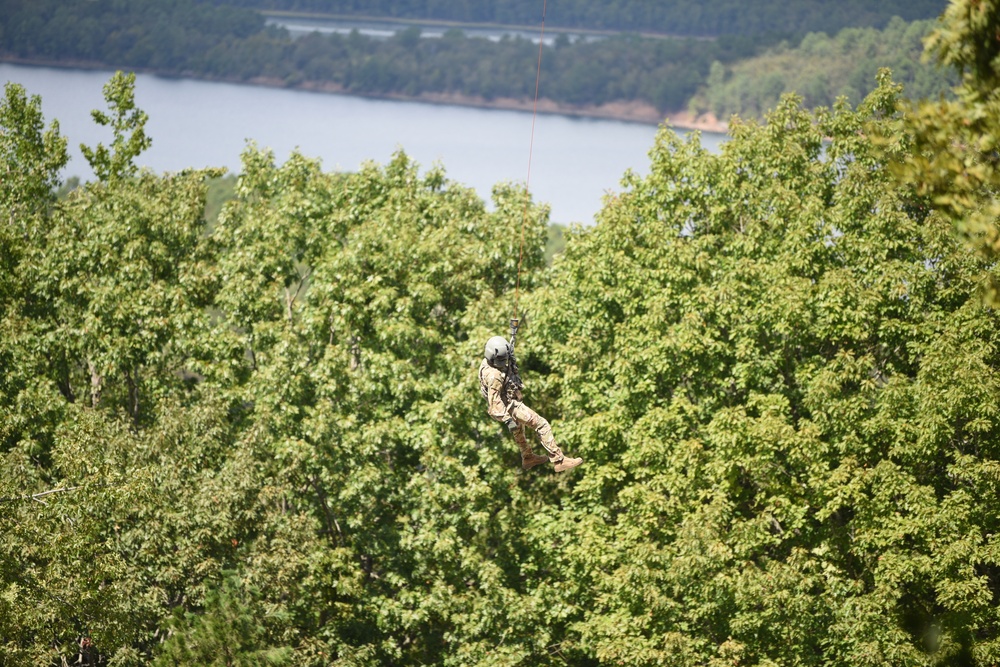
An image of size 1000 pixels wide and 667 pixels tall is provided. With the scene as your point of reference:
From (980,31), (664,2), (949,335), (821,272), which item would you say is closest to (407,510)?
(821,272)

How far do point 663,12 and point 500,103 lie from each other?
36.5m

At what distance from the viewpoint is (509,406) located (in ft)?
55.8

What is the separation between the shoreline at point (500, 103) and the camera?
465 ft

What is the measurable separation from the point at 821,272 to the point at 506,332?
6.65 meters

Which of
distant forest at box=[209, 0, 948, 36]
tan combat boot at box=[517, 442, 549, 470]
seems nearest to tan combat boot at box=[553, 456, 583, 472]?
tan combat boot at box=[517, 442, 549, 470]

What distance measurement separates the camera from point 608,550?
23125 millimetres

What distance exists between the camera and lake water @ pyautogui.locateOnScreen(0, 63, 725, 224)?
104875mm

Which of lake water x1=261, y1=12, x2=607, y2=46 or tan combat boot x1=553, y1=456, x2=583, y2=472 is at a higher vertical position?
lake water x1=261, y1=12, x2=607, y2=46

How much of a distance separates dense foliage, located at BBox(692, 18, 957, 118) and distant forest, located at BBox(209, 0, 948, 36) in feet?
47.9

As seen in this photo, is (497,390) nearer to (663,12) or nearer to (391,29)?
(663,12)

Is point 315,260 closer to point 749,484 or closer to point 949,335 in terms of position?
point 749,484

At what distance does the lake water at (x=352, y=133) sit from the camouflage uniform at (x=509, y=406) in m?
68.3

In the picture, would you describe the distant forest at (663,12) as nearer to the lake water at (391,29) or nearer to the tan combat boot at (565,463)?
the lake water at (391,29)

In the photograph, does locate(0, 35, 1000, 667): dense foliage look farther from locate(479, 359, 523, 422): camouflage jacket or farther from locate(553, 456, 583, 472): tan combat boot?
locate(479, 359, 523, 422): camouflage jacket
